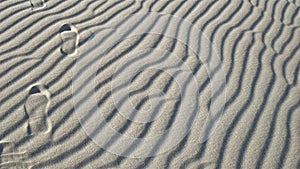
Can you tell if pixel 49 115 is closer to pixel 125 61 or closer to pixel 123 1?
pixel 125 61

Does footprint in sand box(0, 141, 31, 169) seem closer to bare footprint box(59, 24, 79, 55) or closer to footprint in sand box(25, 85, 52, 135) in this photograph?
footprint in sand box(25, 85, 52, 135)

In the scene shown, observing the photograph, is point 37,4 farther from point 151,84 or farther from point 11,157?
point 11,157

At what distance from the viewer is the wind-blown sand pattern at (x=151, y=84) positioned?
3082 millimetres

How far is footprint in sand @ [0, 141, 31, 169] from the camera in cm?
287

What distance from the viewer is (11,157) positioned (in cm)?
291

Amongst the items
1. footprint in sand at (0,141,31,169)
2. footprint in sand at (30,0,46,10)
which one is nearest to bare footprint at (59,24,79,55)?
footprint in sand at (30,0,46,10)

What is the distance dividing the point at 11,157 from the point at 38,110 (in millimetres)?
485

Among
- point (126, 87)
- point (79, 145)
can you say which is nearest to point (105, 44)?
point (126, 87)

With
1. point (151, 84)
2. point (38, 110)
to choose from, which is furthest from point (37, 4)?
point (151, 84)

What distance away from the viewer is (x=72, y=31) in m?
4.07

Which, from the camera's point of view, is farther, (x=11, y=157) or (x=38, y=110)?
(x=38, y=110)

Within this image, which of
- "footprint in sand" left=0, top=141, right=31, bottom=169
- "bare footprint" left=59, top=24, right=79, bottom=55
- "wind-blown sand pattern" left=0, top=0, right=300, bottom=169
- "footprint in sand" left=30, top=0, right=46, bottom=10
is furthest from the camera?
"footprint in sand" left=30, top=0, right=46, bottom=10

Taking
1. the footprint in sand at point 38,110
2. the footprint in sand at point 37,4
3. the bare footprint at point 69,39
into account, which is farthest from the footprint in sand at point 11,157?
the footprint in sand at point 37,4

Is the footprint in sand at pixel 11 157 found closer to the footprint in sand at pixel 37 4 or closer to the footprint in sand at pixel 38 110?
the footprint in sand at pixel 38 110
